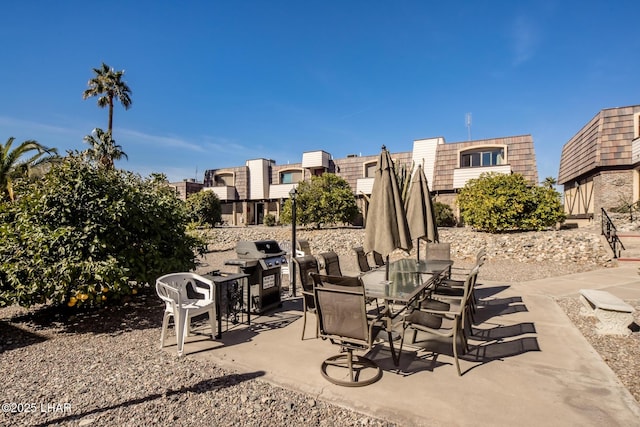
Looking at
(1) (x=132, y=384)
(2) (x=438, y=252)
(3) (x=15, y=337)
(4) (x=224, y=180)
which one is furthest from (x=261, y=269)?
(4) (x=224, y=180)

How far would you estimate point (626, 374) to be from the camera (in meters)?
3.64

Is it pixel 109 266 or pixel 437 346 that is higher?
pixel 109 266

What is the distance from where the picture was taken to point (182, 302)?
4.72 meters

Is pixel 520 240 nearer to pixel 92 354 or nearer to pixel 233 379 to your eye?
pixel 233 379

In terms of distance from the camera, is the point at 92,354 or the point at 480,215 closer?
the point at 92,354

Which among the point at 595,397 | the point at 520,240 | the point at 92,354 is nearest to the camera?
the point at 595,397

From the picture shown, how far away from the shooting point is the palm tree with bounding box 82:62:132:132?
26.9m

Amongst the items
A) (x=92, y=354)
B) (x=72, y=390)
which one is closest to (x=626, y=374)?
(x=72, y=390)

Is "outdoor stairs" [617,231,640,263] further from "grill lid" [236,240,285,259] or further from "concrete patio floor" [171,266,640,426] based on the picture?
"grill lid" [236,240,285,259]

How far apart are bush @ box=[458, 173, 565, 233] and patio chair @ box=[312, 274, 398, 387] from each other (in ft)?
38.0

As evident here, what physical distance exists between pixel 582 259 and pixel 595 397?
959 centimetres

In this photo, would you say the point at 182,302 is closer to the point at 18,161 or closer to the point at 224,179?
the point at 18,161

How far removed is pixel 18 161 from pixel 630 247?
82.2 feet

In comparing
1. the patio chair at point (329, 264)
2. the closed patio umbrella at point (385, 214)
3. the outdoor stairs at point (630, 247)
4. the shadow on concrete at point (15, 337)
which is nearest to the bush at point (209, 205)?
the shadow on concrete at point (15, 337)
